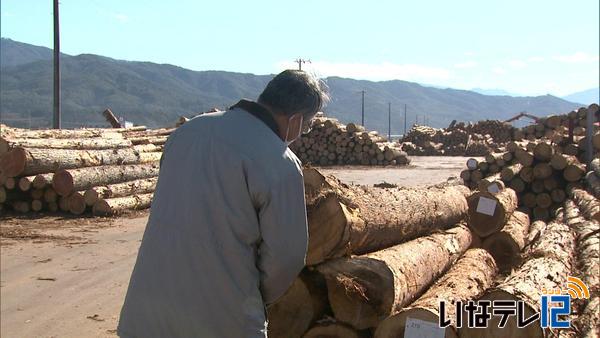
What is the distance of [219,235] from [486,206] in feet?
16.2

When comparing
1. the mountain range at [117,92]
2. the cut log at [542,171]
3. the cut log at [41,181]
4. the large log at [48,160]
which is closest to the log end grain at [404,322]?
the cut log at [542,171]

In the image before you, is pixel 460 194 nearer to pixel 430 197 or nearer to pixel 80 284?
pixel 430 197

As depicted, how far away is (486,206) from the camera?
22.4ft

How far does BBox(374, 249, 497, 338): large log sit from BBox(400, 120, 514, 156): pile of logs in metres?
30.4

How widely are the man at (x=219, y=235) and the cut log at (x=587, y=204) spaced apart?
20.3 ft

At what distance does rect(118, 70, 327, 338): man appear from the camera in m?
2.54

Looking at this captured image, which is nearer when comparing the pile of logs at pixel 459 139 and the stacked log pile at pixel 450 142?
the stacked log pile at pixel 450 142

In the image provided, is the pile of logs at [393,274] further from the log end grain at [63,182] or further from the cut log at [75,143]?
the cut log at [75,143]

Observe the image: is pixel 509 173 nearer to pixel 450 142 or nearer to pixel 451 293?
pixel 451 293

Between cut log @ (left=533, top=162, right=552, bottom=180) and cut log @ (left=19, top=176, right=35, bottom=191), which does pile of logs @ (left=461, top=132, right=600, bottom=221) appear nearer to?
cut log @ (left=533, top=162, right=552, bottom=180)

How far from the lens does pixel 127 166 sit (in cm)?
1366

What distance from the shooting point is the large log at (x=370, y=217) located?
3.89 metres

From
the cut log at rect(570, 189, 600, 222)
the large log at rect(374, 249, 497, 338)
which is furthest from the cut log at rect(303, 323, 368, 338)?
the cut log at rect(570, 189, 600, 222)

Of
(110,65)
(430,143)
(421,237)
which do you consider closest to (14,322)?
(421,237)
